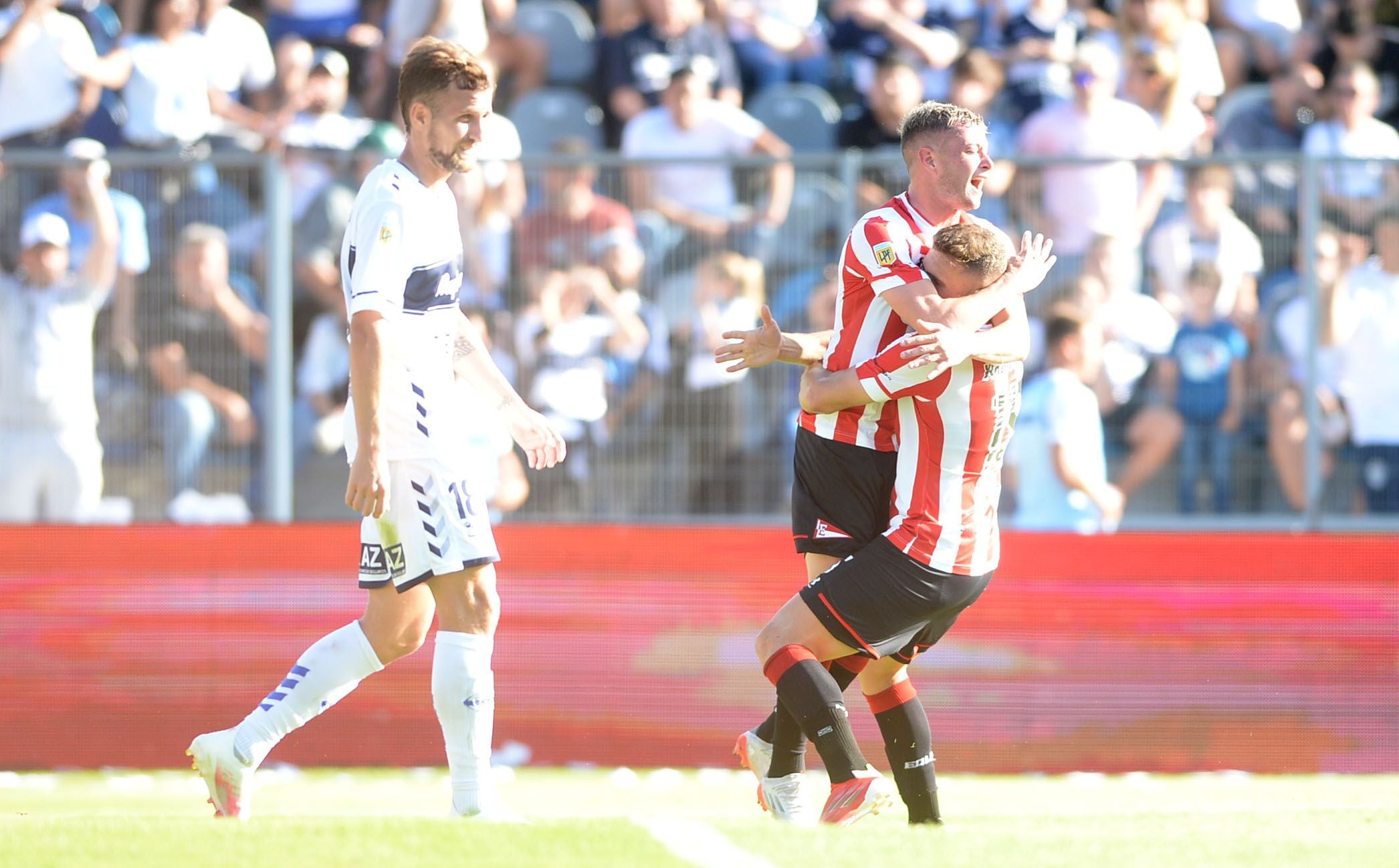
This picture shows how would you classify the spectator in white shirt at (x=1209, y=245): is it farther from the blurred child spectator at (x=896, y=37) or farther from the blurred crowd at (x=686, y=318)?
the blurred child spectator at (x=896, y=37)

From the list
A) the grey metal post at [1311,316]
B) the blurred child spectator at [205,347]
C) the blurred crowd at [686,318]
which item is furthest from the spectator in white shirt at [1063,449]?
the blurred child spectator at [205,347]

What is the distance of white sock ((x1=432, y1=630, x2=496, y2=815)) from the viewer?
17.4 ft

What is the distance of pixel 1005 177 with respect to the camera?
9.30m

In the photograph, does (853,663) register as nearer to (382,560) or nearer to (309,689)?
(382,560)

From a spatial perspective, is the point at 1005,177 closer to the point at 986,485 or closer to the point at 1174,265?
the point at 1174,265

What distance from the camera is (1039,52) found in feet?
40.0

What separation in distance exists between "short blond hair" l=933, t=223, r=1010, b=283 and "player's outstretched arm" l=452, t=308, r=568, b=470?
142cm

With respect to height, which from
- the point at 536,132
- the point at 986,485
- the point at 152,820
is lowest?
the point at 152,820

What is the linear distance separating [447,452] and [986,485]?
65.4 inches

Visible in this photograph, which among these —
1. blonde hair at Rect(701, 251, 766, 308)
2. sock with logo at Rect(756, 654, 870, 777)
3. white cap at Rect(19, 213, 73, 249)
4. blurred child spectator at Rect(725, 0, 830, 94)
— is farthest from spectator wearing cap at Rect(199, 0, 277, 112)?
sock with logo at Rect(756, 654, 870, 777)

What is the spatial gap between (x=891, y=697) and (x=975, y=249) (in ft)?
4.84

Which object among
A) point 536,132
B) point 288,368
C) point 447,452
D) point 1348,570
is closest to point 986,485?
point 447,452

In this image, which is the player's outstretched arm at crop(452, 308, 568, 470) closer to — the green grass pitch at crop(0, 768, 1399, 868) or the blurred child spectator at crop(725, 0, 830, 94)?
the green grass pitch at crop(0, 768, 1399, 868)

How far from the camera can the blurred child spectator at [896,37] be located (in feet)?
40.2
